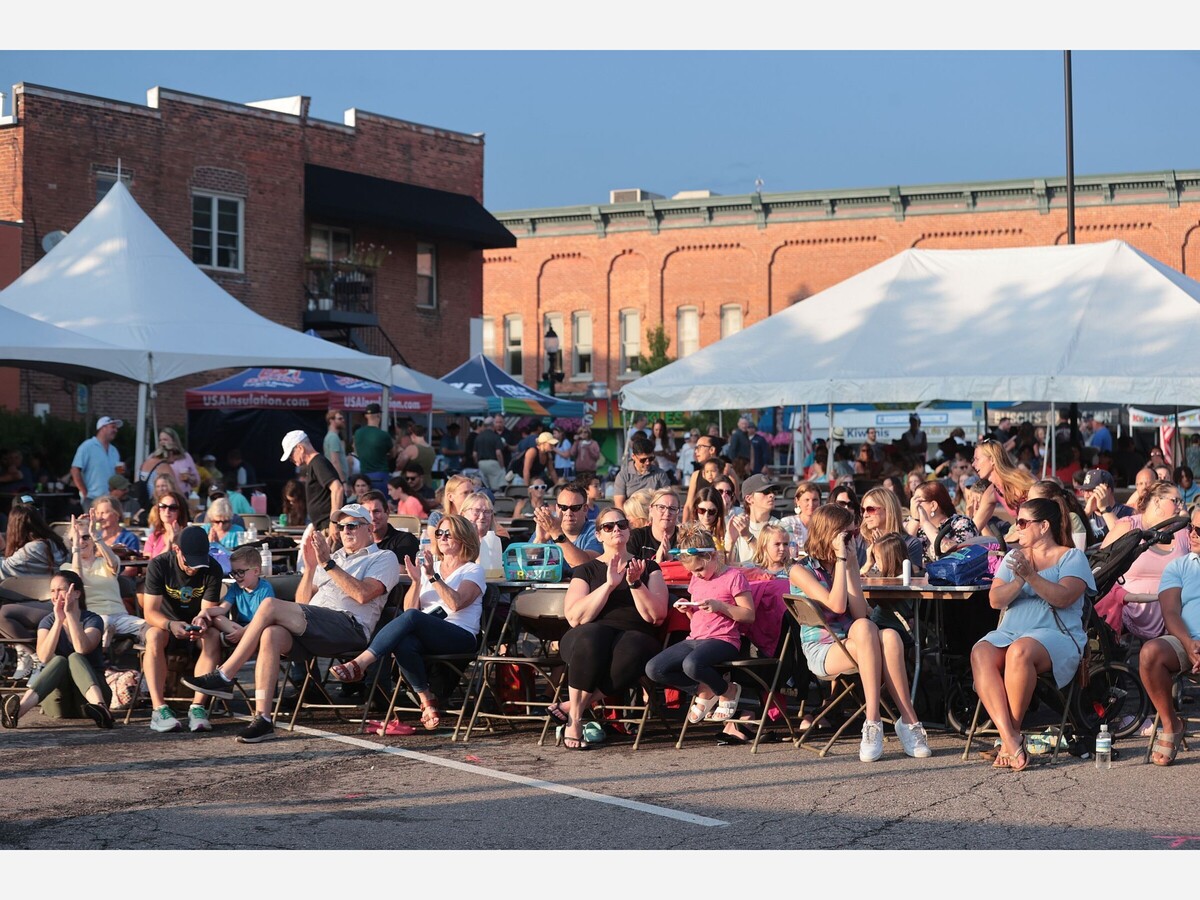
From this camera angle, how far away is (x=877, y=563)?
9.53 m

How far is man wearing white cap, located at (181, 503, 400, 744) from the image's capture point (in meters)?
9.16

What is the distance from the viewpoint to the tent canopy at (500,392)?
31.3 m

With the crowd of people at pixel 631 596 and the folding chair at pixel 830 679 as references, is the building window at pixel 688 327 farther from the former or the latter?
the folding chair at pixel 830 679

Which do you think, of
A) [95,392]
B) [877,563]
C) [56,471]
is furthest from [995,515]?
[95,392]

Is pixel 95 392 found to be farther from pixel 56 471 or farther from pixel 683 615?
pixel 683 615

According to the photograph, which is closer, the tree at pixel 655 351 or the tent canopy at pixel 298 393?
the tent canopy at pixel 298 393

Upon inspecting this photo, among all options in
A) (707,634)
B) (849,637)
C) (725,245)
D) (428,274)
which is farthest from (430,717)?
(725,245)

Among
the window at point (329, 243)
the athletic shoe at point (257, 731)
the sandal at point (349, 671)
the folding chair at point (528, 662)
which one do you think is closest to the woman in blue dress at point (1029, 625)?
the folding chair at point (528, 662)

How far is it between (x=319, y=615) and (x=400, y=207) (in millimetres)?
27235

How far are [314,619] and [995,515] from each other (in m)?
5.85

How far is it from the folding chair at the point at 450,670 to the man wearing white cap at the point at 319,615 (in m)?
0.33

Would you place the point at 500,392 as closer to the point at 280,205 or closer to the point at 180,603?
the point at 280,205

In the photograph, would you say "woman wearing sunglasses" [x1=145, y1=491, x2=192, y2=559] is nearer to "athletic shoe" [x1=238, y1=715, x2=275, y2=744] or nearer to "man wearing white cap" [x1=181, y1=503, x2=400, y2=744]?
"man wearing white cap" [x1=181, y1=503, x2=400, y2=744]

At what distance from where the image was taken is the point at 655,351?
54.3 m
